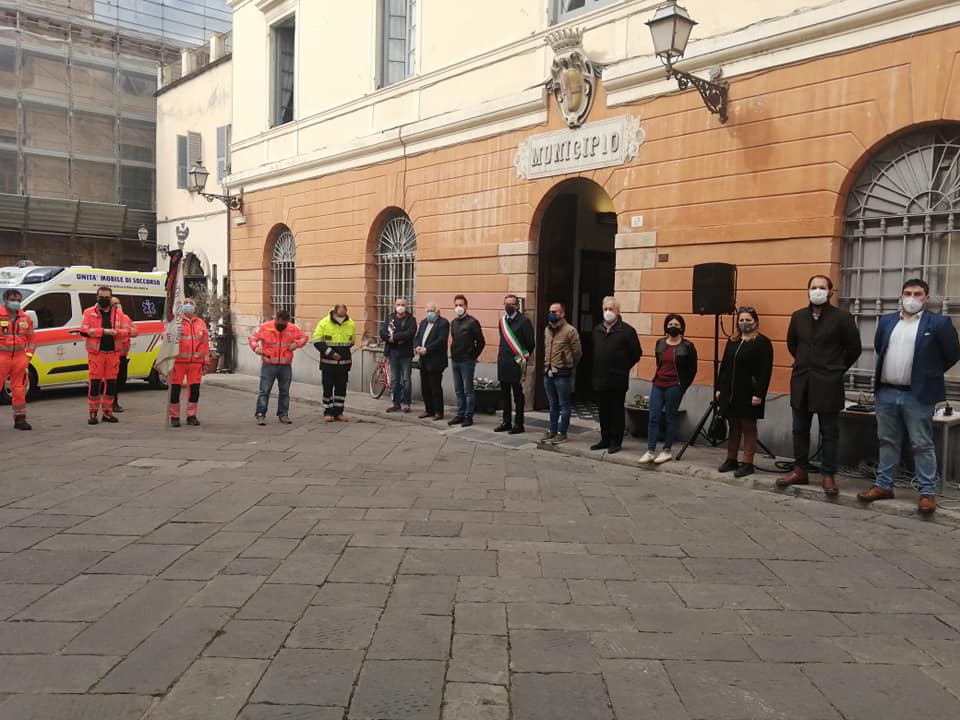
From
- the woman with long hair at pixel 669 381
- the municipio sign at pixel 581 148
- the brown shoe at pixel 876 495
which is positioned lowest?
the brown shoe at pixel 876 495

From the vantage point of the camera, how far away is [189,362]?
→ 10.2m

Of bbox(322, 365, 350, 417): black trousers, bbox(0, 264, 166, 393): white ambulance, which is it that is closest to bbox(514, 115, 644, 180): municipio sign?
bbox(322, 365, 350, 417): black trousers

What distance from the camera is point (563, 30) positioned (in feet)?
33.7

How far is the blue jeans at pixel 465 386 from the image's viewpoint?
1027cm

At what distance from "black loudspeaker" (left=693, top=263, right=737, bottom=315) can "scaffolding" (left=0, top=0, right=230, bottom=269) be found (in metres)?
24.8

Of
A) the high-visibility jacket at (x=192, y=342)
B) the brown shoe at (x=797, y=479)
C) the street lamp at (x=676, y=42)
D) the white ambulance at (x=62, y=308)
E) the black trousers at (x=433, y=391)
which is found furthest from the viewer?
the white ambulance at (x=62, y=308)

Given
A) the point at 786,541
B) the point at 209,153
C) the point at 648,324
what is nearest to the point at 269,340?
the point at 648,324

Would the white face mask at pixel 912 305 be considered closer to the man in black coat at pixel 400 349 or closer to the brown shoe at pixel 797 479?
the brown shoe at pixel 797 479

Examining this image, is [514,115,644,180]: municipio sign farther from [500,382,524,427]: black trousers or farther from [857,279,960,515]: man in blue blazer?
[857,279,960,515]: man in blue blazer

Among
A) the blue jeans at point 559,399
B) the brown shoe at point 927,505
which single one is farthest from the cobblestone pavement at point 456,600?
the blue jeans at point 559,399

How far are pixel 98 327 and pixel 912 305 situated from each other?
9.50 meters

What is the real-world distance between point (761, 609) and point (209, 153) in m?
20.4

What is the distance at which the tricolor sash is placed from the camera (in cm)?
955

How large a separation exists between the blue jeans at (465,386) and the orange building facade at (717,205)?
3.98ft
